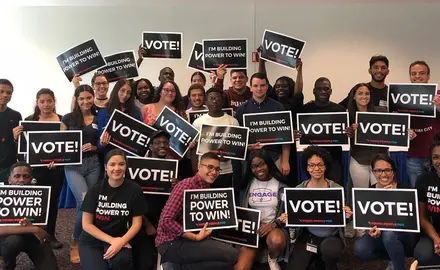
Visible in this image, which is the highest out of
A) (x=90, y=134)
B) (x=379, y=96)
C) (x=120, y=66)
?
(x=120, y=66)

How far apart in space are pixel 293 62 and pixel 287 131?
959 millimetres

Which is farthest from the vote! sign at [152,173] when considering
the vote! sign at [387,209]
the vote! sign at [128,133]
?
the vote! sign at [387,209]

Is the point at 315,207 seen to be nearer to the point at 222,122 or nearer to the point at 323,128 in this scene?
the point at 323,128

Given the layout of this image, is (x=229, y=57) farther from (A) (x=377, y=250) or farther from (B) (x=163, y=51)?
(A) (x=377, y=250)

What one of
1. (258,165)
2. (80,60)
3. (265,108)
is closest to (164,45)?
(80,60)

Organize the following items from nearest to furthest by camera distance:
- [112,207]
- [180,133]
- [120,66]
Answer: [112,207], [180,133], [120,66]

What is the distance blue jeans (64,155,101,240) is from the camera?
371 cm

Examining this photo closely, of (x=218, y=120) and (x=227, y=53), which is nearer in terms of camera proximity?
(x=218, y=120)

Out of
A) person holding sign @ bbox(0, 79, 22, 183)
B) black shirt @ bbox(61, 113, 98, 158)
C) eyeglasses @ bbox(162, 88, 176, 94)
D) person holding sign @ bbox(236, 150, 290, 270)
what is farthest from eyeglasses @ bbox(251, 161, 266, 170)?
person holding sign @ bbox(0, 79, 22, 183)

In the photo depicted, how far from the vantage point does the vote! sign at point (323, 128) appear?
12.3 feet

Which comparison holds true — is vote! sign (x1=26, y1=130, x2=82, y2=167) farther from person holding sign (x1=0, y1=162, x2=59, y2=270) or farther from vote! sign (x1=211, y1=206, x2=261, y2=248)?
vote! sign (x1=211, y1=206, x2=261, y2=248)

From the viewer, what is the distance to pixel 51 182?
3.91 metres

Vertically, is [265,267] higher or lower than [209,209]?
lower

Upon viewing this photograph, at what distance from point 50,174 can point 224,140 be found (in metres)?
1.64
